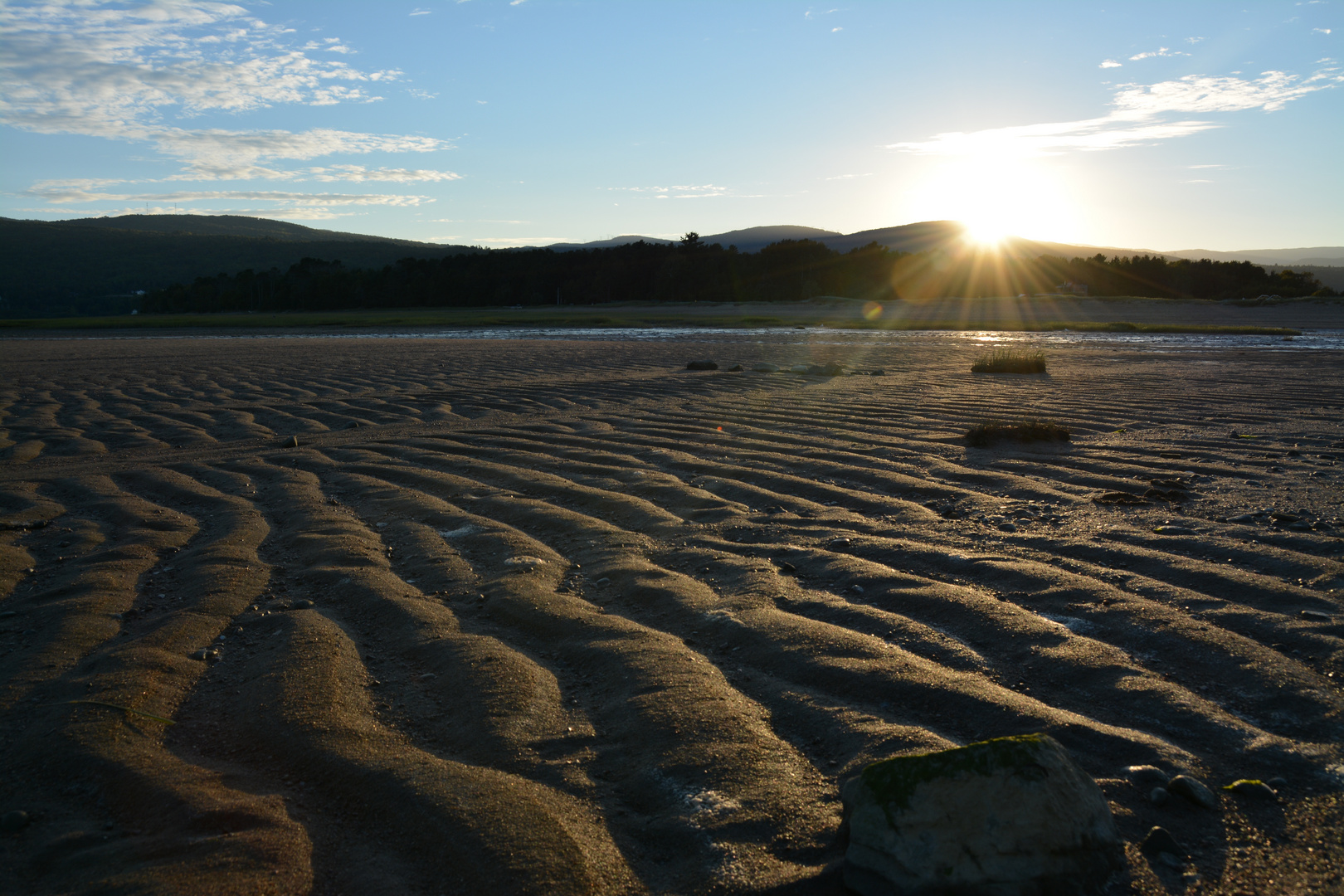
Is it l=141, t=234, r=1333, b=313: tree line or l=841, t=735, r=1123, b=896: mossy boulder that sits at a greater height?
l=141, t=234, r=1333, b=313: tree line

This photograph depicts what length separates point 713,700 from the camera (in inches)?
79.4

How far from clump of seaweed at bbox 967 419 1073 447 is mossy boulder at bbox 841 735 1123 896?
370cm

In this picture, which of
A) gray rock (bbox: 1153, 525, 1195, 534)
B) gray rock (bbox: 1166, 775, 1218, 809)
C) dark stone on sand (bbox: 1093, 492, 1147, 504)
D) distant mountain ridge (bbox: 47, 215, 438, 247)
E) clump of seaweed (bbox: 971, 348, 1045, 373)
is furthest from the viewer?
distant mountain ridge (bbox: 47, 215, 438, 247)

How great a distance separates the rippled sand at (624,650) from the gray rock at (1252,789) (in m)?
0.03

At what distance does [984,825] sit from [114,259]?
9208 centimetres

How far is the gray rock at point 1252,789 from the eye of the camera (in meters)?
1.62

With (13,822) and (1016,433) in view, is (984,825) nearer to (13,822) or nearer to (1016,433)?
(13,822)

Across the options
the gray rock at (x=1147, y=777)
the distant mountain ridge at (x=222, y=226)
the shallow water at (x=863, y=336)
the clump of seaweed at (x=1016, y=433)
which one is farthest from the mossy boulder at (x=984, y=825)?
the distant mountain ridge at (x=222, y=226)

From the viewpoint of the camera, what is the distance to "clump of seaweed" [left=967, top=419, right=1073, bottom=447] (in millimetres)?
4954

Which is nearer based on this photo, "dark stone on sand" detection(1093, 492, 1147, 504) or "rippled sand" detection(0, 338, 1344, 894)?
"rippled sand" detection(0, 338, 1344, 894)

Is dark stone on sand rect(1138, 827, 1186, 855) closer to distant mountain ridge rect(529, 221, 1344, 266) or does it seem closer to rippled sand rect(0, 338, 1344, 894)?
rippled sand rect(0, 338, 1344, 894)

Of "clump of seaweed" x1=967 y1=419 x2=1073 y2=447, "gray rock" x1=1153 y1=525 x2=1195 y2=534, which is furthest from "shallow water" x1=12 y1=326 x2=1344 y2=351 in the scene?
"gray rock" x1=1153 y1=525 x2=1195 y2=534

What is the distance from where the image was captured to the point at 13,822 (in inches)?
63.5

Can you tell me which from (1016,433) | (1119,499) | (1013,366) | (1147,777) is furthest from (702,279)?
(1147,777)
